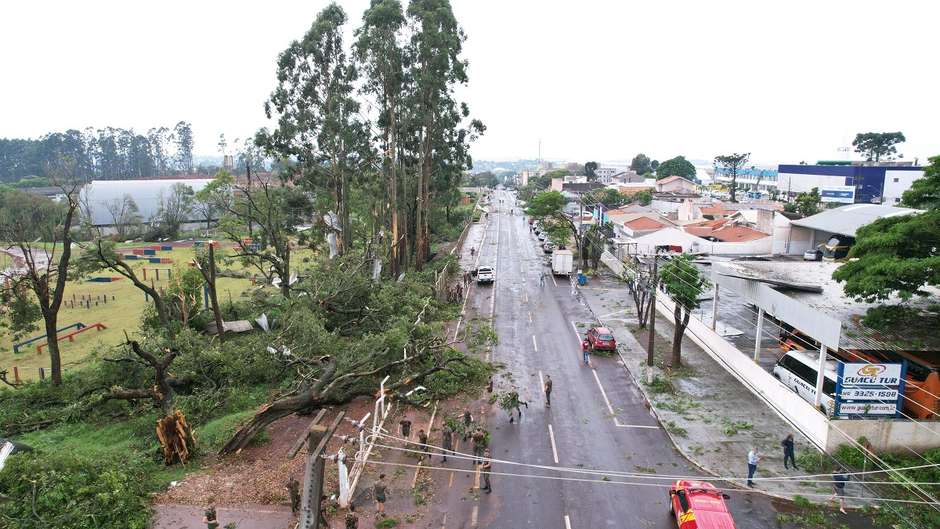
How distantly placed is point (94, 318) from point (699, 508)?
35.1 meters

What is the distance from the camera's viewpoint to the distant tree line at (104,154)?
432 ft

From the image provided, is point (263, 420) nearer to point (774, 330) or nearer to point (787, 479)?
point (787, 479)

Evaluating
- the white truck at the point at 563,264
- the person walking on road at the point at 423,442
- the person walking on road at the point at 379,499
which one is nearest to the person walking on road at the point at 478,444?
the person walking on road at the point at 423,442

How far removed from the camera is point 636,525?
1287cm

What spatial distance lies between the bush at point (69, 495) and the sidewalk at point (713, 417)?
1382 cm

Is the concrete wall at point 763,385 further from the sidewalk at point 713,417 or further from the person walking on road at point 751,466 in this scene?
the person walking on road at point 751,466

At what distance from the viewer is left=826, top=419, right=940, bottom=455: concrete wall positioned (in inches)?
613

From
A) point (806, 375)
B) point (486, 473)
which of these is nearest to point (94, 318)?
point (486, 473)

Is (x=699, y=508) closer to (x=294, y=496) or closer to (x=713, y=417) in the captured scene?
(x=713, y=417)

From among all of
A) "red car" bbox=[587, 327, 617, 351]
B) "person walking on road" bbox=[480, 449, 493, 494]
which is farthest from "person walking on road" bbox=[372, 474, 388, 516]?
"red car" bbox=[587, 327, 617, 351]

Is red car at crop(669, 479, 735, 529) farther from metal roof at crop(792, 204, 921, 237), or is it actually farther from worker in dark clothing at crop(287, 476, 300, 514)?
metal roof at crop(792, 204, 921, 237)

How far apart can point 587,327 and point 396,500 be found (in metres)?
18.2

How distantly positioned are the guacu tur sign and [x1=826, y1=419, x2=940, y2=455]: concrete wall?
306 millimetres

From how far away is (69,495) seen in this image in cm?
1170
